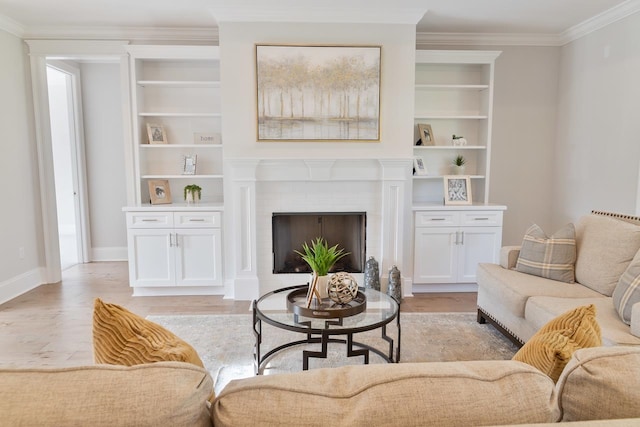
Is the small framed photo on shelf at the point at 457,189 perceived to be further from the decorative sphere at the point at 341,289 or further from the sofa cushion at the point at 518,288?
the decorative sphere at the point at 341,289

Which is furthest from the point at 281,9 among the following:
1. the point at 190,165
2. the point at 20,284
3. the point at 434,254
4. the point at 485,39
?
the point at 20,284

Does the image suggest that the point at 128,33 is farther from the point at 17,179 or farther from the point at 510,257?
the point at 510,257

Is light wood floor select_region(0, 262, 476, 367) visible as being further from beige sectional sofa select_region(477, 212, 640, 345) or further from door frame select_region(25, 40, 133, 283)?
beige sectional sofa select_region(477, 212, 640, 345)

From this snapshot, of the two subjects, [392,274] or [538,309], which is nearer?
[538,309]

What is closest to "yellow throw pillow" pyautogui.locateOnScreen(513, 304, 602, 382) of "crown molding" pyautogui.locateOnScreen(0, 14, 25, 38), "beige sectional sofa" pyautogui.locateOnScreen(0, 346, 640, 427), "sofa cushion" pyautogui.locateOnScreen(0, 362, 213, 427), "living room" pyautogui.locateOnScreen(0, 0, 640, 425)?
"beige sectional sofa" pyautogui.locateOnScreen(0, 346, 640, 427)

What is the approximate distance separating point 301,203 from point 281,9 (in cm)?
181

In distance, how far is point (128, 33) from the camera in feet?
14.3

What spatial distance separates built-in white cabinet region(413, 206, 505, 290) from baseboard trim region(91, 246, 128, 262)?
3.99 meters

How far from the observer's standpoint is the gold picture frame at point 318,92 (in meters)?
3.96

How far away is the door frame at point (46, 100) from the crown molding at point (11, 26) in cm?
10

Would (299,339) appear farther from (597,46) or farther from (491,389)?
(597,46)

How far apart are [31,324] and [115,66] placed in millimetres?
3570

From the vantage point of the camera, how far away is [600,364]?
84cm

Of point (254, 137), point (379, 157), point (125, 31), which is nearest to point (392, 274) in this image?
point (379, 157)
